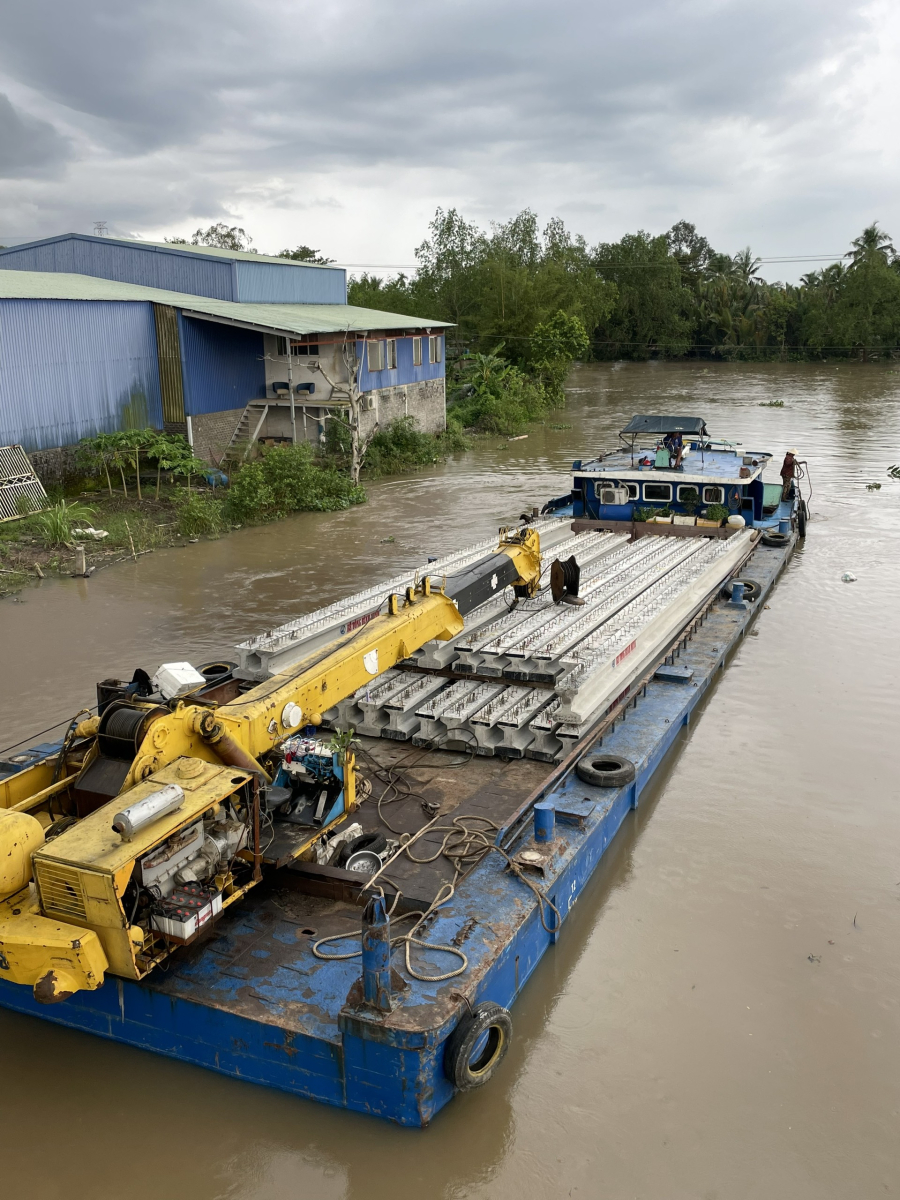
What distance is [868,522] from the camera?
1838cm

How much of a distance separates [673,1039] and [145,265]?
24.9 meters

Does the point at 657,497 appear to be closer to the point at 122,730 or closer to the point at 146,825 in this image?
the point at 122,730

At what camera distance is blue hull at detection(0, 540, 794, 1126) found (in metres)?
4.45

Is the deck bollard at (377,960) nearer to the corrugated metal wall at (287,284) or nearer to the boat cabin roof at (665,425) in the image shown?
the boat cabin roof at (665,425)

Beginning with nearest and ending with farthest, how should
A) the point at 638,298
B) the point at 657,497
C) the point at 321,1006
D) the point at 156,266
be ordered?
the point at 321,1006 < the point at 657,497 < the point at 156,266 < the point at 638,298

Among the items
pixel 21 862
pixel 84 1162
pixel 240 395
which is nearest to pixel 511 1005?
pixel 84 1162

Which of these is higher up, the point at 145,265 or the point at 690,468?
the point at 145,265

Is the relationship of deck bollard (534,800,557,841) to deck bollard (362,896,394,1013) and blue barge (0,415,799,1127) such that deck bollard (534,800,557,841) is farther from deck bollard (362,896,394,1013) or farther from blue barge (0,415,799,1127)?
deck bollard (362,896,394,1013)

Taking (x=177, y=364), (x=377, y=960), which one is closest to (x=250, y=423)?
(x=177, y=364)

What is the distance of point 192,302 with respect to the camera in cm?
2217

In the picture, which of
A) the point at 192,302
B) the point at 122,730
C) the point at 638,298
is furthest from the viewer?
the point at 638,298

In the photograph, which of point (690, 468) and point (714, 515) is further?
point (690, 468)

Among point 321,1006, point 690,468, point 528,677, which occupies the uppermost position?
point 690,468

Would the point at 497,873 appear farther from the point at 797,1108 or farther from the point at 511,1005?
the point at 797,1108
